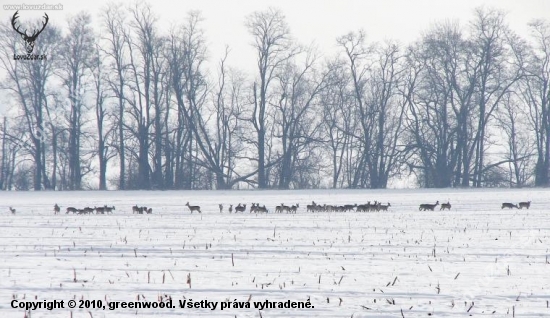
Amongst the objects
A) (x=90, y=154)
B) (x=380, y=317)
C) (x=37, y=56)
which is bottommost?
(x=380, y=317)

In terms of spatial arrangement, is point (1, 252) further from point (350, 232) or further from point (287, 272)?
point (350, 232)

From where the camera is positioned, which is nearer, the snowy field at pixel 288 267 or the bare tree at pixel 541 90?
the snowy field at pixel 288 267

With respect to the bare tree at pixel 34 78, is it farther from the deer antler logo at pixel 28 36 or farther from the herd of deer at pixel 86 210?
the herd of deer at pixel 86 210

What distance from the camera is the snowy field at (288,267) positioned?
9.47 m

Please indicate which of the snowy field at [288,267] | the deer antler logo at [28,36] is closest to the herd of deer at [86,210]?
the snowy field at [288,267]

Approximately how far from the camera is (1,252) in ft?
50.4

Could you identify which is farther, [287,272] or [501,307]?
[287,272]

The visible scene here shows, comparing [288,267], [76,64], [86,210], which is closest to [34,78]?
[76,64]

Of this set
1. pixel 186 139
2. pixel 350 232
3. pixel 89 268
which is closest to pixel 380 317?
pixel 89 268

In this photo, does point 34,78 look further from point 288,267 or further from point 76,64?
point 288,267

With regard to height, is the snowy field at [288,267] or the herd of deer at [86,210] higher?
the herd of deer at [86,210]

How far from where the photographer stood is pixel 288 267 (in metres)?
13.0

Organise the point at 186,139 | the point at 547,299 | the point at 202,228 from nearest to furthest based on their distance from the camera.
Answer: the point at 547,299
the point at 202,228
the point at 186,139

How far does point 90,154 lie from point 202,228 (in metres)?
43.0
